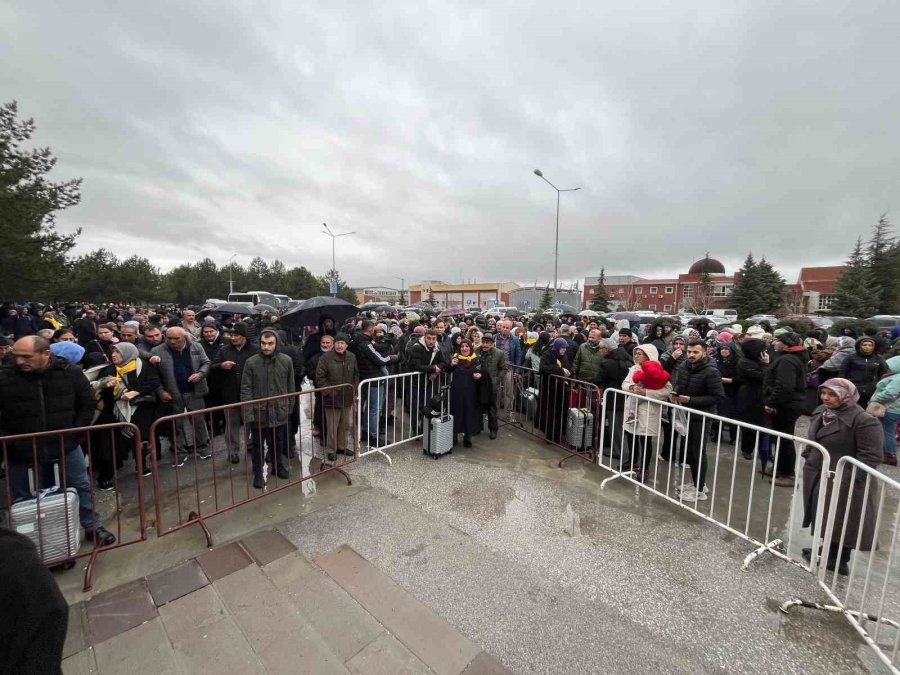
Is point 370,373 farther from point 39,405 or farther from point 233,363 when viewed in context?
point 39,405

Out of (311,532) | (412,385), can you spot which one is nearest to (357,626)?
(311,532)

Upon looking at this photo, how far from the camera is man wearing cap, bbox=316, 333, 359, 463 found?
5.17 meters

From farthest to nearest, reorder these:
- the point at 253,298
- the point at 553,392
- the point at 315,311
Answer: the point at 253,298
the point at 315,311
the point at 553,392

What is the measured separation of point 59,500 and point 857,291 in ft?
152

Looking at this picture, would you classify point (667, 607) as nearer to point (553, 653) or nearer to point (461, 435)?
point (553, 653)

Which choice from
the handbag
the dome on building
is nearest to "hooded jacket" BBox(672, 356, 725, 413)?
the handbag

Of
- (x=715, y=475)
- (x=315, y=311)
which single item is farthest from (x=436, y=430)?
(x=315, y=311)

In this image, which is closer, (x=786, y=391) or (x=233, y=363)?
(x=786, y=391)

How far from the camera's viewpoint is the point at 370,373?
5895 millimetres

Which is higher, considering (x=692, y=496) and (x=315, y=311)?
(x=315, y=311)

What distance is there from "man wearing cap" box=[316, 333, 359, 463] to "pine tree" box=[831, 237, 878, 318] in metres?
41.1

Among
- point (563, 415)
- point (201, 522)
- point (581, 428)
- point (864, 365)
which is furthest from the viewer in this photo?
point (864, 365)

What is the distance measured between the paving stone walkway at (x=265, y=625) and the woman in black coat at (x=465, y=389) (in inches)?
108

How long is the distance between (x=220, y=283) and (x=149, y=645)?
213ft
